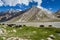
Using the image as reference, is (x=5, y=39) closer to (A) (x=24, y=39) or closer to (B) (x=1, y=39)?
(B) (x=1, y=39)

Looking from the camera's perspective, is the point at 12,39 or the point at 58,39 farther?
the point at 58,39

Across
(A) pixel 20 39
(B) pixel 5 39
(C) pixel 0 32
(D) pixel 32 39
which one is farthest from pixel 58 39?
(C) pixel 0 32

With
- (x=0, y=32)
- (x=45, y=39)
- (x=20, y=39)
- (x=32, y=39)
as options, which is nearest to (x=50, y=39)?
(x=45, y=39)

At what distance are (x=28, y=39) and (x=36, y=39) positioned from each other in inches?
122

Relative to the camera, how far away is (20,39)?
50.4 metres

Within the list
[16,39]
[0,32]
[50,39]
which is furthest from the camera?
[0,32]

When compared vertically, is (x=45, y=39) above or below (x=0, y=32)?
below

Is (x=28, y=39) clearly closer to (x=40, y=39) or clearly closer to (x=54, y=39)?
(x=40, y=39)

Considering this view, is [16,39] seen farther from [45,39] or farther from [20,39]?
[45,39]

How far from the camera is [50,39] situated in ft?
175

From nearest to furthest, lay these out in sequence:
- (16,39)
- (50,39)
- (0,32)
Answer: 1. (16,39)
2. (50,39)
3. (0,32)

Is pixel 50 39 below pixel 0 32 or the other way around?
below

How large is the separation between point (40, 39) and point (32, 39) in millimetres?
2833

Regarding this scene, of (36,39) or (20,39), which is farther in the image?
(36,39)
